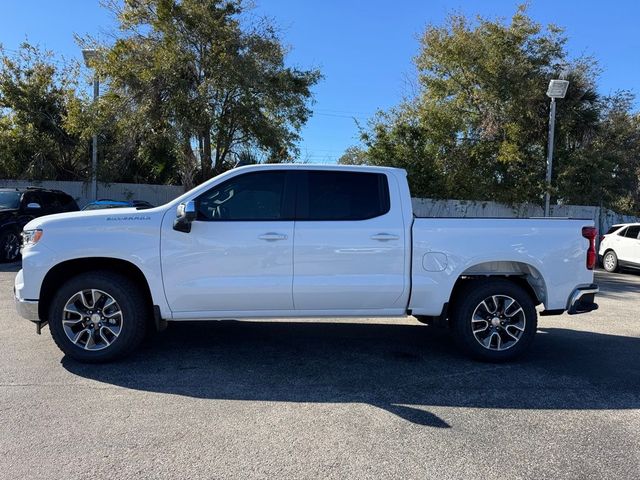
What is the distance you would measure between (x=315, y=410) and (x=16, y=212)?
36.5ft

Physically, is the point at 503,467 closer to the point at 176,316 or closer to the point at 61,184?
the point at 176,316

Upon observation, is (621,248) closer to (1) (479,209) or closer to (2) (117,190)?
A: (1) (479,209)

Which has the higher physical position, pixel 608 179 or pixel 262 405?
pixel 608 179

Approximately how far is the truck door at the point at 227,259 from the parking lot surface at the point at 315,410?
27.1 inches

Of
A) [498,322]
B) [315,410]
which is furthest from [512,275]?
[315,410]

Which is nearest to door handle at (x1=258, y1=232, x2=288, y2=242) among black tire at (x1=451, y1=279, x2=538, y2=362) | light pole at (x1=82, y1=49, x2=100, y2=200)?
black tire at (x1=451, y1=279, x2=538, y2=362)

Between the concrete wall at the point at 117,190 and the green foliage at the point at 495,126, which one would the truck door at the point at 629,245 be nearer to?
the green foliage at the point at 495,126

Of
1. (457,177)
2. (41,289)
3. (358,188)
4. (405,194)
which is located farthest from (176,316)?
(457,177)

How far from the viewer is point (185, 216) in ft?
16.3

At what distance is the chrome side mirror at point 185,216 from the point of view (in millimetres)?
4930

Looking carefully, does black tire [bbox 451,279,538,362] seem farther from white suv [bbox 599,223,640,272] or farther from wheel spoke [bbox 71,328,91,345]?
white suv [bbox 599,223,640,272]

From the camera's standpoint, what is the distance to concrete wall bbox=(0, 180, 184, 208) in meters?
18.1

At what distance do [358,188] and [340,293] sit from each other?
1140 millimetres

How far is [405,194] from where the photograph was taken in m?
5.55
